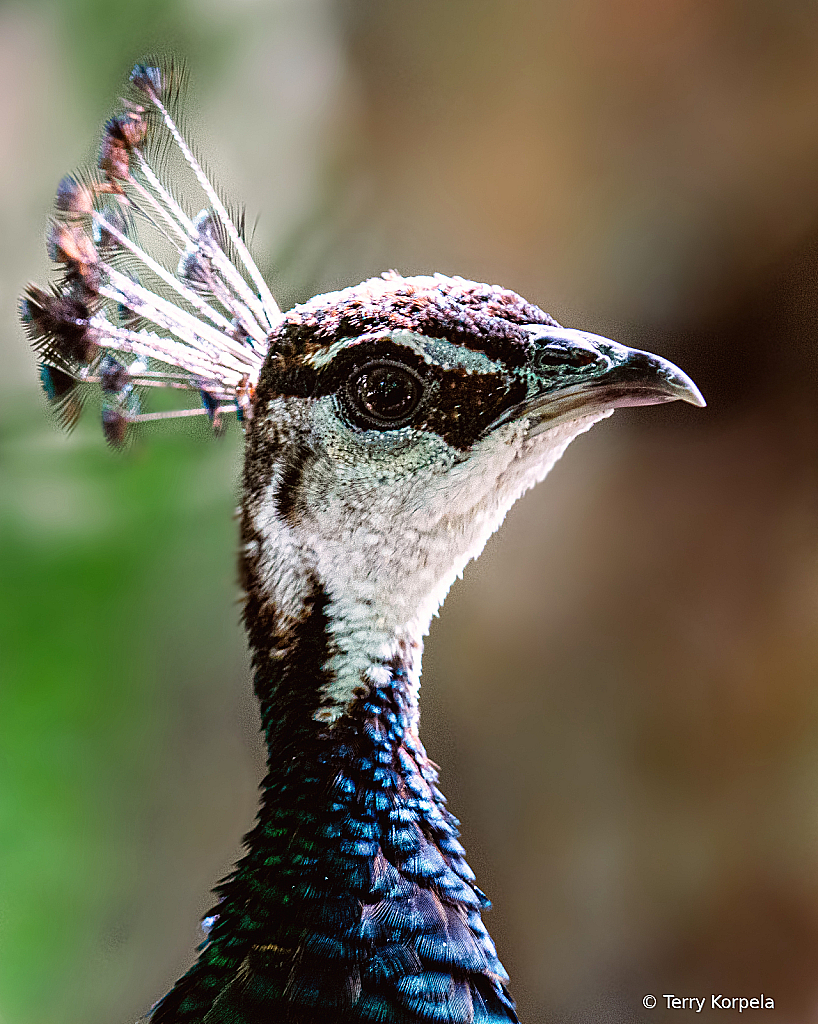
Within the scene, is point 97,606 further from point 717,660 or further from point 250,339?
point 717,660

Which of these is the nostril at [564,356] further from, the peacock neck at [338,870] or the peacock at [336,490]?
the peacock neck at [338,870]

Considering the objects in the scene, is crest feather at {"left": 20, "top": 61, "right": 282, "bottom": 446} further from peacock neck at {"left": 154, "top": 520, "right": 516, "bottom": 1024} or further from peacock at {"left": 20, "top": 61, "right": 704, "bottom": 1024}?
peacock neck at {"left": 154, "top": 520, "right": 516, "bottom": 1024}

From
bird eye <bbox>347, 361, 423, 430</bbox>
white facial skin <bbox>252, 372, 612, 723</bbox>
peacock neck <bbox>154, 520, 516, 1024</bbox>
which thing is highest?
bird eye <bbox>347, 361, 423, 430</bbox>

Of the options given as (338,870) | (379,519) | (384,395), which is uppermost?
(384,395)

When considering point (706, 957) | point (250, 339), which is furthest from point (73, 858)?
point (706, 957)

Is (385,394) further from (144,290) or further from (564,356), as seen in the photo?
(144,290)

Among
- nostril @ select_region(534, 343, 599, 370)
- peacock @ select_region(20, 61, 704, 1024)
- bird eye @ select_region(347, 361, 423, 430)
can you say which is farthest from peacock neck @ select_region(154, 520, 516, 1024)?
nostril @ select_region(534, 343, 599, 370)

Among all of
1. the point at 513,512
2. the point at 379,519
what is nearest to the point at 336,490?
the point at 379,519
